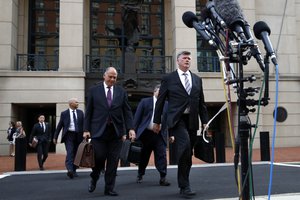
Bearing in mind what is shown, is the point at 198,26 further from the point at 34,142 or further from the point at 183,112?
the point at 34,142

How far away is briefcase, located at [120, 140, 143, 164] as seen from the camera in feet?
22.3

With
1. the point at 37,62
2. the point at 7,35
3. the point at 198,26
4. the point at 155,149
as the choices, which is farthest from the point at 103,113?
the point at 37,62

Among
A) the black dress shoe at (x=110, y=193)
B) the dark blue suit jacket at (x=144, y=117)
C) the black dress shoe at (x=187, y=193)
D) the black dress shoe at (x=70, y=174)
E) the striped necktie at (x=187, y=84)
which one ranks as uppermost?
the striped necktie at (x=187, y=84)

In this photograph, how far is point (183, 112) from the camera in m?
5.39

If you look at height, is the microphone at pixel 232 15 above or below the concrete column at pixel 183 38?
below

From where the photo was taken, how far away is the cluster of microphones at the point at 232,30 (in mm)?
3291

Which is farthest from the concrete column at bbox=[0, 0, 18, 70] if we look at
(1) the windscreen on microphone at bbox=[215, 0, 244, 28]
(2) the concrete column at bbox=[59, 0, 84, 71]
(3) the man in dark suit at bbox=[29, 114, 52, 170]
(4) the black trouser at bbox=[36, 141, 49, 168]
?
(1) the windscreen on microphone at bbox=[215, 0, 244, 28]

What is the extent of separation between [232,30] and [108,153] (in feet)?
10.9

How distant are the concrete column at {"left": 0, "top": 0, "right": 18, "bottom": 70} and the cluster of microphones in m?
16.2

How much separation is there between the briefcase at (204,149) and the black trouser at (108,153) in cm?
132

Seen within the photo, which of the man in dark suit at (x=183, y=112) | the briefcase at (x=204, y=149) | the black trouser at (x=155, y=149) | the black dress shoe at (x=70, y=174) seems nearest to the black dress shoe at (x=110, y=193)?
the man in dark suit at (x=183, y=112)

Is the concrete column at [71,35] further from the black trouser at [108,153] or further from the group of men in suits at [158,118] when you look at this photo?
the black trouser at [108,153]

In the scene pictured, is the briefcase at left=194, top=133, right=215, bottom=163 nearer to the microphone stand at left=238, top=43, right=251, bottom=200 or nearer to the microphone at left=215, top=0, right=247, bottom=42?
the microphone stand at left=238, top=43, right=251, bottom=200

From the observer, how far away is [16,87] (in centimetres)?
1788
